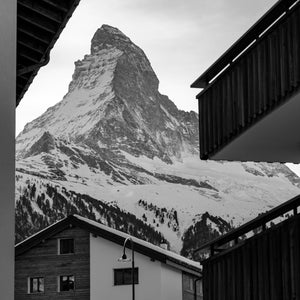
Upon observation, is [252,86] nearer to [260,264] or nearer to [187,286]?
[260,264]

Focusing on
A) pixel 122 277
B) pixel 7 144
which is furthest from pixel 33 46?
pixel 122 277

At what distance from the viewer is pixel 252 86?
11.1 m

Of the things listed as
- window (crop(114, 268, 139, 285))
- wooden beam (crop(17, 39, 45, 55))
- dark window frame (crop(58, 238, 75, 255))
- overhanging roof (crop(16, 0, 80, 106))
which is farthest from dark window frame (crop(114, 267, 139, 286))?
wooden beam (crop(17, 39, 45, 55))

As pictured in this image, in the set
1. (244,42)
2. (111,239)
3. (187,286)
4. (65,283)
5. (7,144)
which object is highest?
(111,239)

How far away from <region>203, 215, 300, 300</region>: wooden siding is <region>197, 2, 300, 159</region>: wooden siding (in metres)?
1.35

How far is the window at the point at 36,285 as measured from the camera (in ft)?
174

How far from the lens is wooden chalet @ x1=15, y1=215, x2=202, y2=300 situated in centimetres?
4934

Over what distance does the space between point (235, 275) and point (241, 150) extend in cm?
168

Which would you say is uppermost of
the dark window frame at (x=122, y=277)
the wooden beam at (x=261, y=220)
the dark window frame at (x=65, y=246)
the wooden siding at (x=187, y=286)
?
the dark window frame at (x=65, y=246)

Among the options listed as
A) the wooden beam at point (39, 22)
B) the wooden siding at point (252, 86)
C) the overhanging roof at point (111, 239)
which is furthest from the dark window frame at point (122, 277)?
the wooden beam at point (39, 22)

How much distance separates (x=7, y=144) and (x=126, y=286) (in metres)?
48.4

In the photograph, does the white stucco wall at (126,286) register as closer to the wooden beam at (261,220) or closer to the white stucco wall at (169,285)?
the white stucco wall at (169,285)

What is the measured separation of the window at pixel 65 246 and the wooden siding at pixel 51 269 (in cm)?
24

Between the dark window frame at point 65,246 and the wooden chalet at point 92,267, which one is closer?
the wooden chalet at point 92,267
